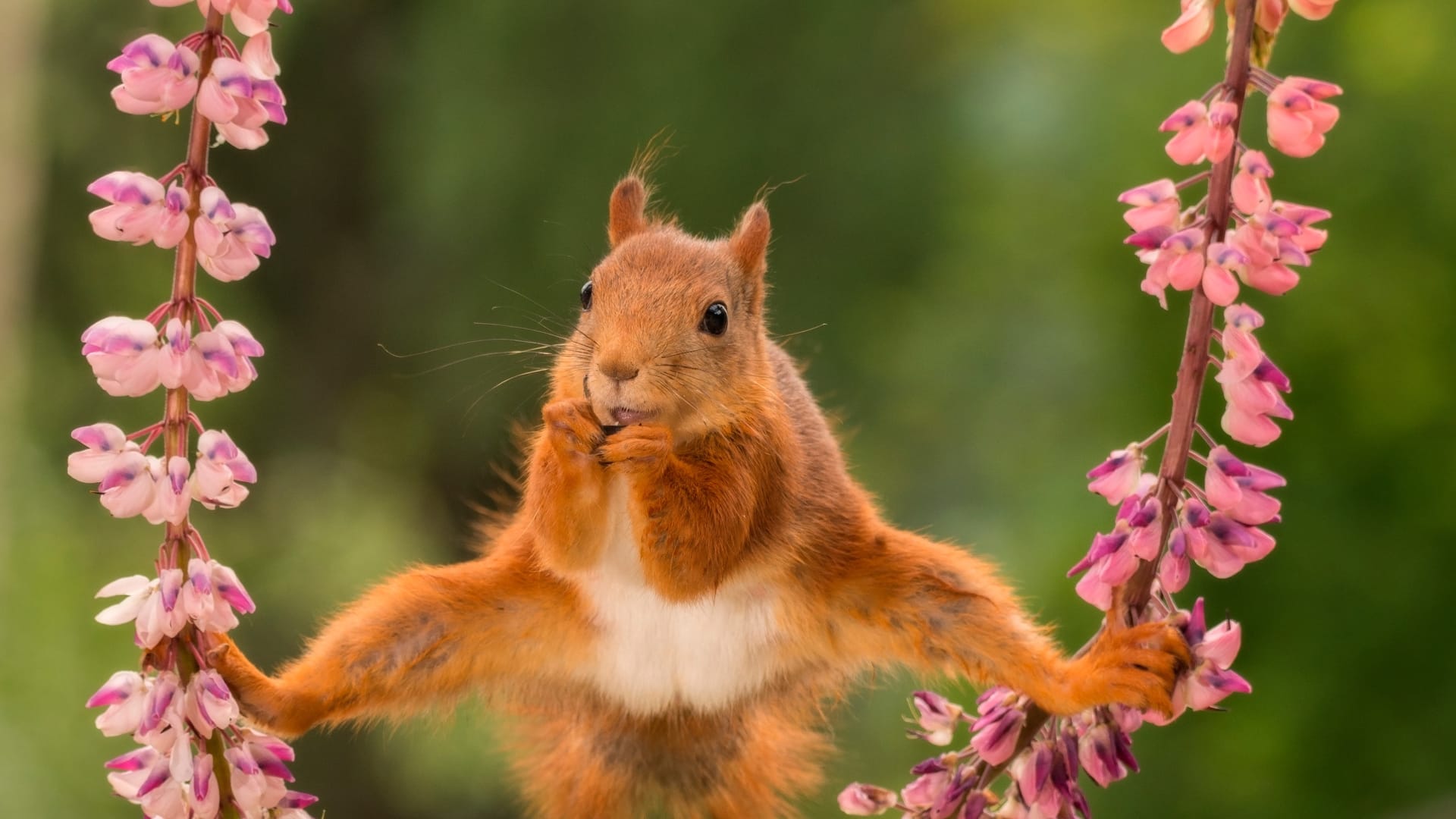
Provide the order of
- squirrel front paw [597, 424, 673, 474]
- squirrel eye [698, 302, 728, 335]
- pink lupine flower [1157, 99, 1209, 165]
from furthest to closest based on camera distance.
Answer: squirrel eye [698, 302, 728, 335] < squirrel front paw [597, 424, 673, 474] < pink lupine flower [1157, 99, 1209, 165]

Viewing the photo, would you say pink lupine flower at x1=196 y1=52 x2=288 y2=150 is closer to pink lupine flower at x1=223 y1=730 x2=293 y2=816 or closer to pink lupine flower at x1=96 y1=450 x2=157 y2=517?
pink lupine flower at x1=96 y1=450 x2=157 y2=517

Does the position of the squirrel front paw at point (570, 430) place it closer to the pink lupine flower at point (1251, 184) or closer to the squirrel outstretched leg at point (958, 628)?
the squirrel outstretched leg at point (958, 628)

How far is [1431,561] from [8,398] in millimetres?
1728

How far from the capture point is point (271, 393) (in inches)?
90.0

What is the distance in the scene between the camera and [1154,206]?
57 centimetres

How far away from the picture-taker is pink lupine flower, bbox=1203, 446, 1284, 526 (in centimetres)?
59

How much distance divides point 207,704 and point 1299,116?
45 cm

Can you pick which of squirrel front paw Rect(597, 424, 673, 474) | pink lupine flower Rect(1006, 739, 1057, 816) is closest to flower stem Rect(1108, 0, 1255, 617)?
pink lupine flower Rect(1006, 739, 1057, 816)

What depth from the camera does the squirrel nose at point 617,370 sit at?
31.0 inches

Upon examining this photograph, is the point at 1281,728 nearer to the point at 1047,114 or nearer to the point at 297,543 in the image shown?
the point at 1047,114

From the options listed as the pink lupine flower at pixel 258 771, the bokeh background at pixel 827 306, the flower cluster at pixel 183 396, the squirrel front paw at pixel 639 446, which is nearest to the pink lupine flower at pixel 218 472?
the flower cluster at pixel 183 396

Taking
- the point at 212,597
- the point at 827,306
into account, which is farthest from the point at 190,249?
the point at 827,306

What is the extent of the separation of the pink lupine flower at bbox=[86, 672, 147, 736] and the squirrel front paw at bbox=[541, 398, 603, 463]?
250 millimetres

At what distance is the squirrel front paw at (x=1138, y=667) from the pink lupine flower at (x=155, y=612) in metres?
0.38
